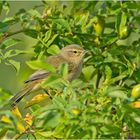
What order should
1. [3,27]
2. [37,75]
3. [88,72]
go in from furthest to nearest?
[37,75]
[88,72]
[3,27]

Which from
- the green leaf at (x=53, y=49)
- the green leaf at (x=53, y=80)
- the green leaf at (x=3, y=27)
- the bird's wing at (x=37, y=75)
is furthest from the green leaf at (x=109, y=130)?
the bird's wing at (x=37, y=75)

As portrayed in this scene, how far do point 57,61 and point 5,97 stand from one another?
6.46 ft

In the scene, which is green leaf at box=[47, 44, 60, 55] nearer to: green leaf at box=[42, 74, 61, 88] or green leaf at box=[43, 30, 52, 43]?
green leaf at box=[43, 30, 52, 43]

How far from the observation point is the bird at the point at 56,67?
166 inches

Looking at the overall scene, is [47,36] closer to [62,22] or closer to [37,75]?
[62,22]

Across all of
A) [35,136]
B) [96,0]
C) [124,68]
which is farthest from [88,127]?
[96,0]

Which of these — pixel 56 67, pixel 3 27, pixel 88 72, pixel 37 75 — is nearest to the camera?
pixel 3 27

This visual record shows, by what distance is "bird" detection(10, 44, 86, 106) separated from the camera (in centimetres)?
423

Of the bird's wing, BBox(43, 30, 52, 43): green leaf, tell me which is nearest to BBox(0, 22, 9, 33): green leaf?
BBox(43, 30, 52, 43): green leaf

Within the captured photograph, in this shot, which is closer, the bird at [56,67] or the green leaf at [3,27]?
the green leaf at [3,27]

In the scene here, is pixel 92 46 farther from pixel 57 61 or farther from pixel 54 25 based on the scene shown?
pixel 57 61

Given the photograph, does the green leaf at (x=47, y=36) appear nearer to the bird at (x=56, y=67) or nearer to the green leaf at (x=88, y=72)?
the bird at (x=56, y=67)

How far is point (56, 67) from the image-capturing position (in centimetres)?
445

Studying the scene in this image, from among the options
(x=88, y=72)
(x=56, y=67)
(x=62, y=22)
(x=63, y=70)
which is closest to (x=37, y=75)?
(x=56, y=67)
